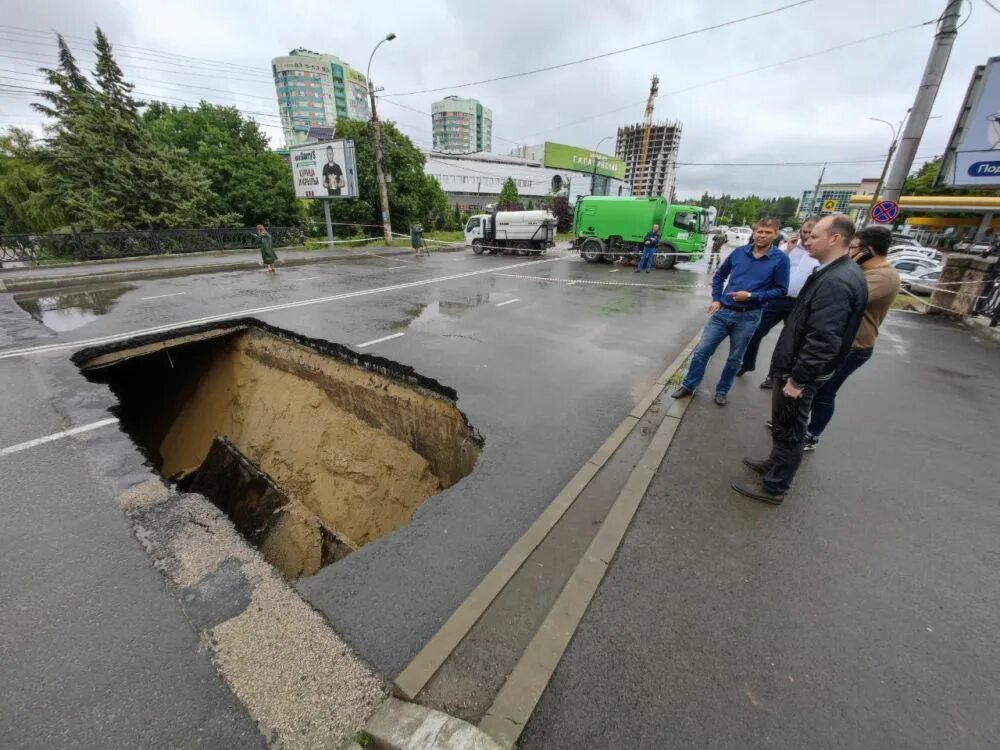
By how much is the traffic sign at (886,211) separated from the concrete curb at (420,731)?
10.6 meters

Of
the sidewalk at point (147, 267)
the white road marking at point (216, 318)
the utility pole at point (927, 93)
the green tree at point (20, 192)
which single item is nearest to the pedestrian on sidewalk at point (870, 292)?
the utility pole at point (927, 93)

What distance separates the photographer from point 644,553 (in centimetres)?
253

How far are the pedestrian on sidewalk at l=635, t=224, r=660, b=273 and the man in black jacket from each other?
14.7 meters

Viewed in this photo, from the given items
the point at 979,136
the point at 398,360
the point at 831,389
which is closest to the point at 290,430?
the point at 398,360

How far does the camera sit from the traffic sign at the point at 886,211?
749 cm

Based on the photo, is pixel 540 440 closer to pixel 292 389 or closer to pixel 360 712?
pixel 360 712

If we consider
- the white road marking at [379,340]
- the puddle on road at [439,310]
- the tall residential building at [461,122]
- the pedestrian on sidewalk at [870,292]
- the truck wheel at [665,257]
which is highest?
the tall residential building at [461,122]

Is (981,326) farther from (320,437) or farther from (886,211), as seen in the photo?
(320,437)

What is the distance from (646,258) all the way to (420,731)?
1742 centimetres

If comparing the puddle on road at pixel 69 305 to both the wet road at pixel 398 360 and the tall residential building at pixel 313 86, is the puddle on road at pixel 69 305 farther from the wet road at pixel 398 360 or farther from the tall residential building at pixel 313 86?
the tall residential building at pixel 313 86

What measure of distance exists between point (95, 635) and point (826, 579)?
Answer: 400 centimetres

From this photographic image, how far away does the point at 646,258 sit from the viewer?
53.9ft

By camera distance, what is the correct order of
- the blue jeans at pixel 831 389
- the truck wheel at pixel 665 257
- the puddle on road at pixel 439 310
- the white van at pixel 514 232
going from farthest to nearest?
the white van at pixel 514 232 → the truck wheel at pixel 665 257 → the puddle on road at pixel 439 310 → the blue jeans at pixel 831 389

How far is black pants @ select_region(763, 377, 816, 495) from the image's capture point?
2.80 metres
